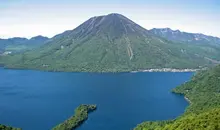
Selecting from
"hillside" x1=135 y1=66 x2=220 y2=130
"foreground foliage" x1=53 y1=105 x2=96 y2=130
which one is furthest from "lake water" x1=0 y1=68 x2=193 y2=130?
"hillside" x1=135 y1=66 x2=220 y2=130

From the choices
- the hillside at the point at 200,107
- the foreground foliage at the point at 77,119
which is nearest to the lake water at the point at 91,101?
the foreground foliage at the point at 77,119

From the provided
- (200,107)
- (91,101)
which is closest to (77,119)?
(91,101)

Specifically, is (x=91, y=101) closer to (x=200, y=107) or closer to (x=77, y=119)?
(x=77, y=119)

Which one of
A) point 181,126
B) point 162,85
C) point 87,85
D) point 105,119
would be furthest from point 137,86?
point 181,126

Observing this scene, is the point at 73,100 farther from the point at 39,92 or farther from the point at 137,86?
the point at 137,86

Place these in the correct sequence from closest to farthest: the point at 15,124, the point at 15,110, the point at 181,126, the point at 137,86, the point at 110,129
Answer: the point at 181,126 < the point at 110,129 < the point at 15,124 < the point at 15,110 < the point at 137,86

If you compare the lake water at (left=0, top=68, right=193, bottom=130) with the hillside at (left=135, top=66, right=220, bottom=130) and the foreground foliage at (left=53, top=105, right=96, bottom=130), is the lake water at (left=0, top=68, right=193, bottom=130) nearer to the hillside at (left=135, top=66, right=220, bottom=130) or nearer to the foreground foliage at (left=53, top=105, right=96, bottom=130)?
the foreground foliage at (left=53, top=105, right=96, bottom=130)
